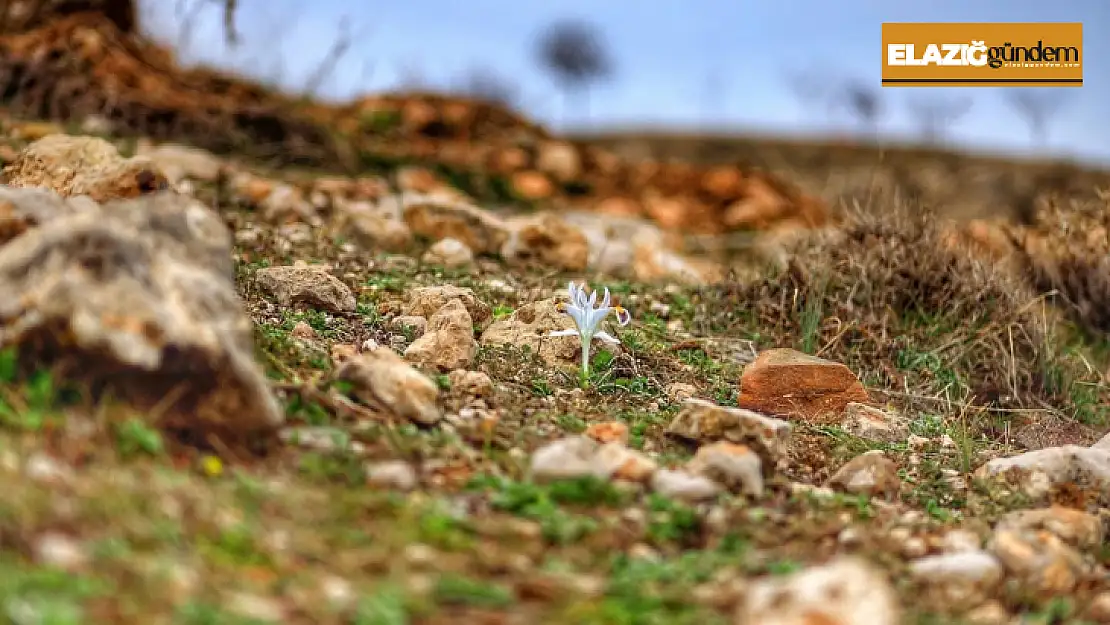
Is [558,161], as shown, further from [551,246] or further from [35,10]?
[551,246]

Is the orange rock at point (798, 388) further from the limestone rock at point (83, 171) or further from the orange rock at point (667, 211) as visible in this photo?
the orange rock at point (667, 211)

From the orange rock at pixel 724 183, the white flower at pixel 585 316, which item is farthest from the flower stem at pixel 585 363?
the orange rock at pixel 724 183

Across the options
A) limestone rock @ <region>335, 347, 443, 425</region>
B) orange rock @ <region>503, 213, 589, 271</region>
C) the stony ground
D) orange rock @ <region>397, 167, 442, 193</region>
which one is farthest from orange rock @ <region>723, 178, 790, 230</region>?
limestone rock @ <region>335, 347, 443, 425</region>

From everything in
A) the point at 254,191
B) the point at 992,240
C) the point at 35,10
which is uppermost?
the point at 35,10

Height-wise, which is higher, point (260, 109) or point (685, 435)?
point (260, 109)

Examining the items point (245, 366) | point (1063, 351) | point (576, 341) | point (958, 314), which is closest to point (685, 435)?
point (576, 341)

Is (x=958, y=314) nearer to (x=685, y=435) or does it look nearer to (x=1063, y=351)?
(x=1063, y=351)

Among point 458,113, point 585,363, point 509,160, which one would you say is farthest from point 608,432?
point 458,113
